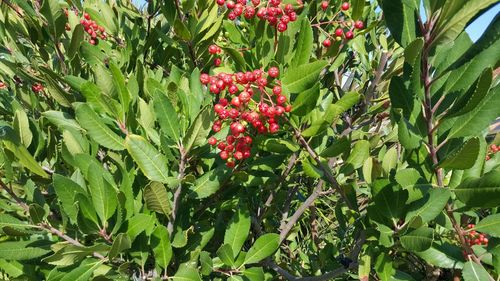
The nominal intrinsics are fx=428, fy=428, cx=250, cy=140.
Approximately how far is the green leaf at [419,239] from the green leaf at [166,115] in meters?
1.01

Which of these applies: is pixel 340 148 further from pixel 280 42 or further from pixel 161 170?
pixel 161 170

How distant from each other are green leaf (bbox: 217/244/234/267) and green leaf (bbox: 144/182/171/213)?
0.98 ft

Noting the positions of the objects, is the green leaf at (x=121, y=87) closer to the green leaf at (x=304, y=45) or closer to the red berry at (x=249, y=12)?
the red berry at (x=249, y=12)

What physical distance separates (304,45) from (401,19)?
1.78 ft

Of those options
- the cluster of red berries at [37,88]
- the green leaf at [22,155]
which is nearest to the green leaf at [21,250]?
the green leaf at [22,155]

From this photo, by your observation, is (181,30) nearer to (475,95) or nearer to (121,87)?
(121,87)

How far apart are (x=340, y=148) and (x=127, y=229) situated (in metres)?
0.98

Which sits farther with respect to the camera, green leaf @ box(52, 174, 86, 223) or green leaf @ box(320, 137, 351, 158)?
green leaf @ box(320, 137, 351, 158)

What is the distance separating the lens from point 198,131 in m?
1.79

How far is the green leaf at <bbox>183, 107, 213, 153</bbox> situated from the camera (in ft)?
5.73

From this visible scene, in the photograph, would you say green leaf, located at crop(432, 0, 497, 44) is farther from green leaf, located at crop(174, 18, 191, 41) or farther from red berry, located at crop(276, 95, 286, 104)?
green leaf, located at crop(174, 18, 191, 41)

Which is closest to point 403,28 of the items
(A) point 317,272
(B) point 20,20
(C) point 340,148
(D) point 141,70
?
(C) point 340,148

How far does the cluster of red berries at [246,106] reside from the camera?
1685 millimetres

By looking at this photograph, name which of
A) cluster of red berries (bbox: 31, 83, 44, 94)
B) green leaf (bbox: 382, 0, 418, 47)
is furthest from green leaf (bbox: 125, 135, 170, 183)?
cluster of red berries (bbox: 31, 83, 44, 94)
